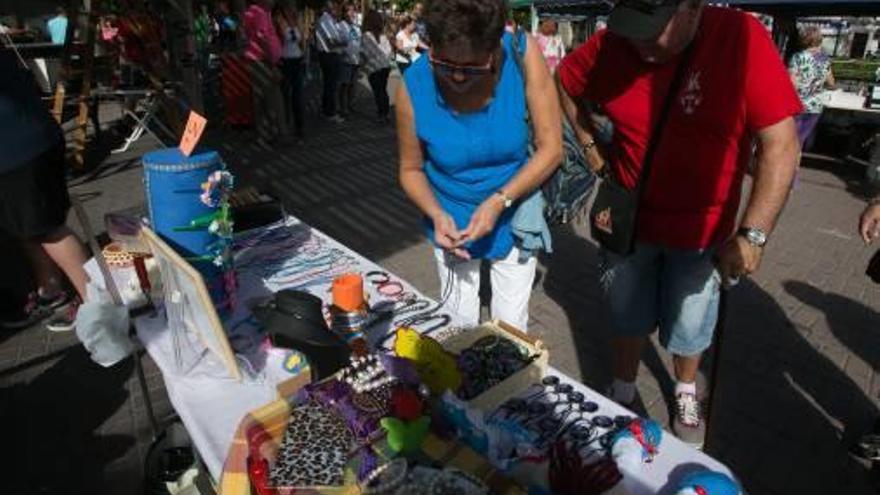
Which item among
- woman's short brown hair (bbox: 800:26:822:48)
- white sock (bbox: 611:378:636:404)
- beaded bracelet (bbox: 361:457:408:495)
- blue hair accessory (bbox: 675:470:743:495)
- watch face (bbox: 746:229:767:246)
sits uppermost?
woman's short brown hair (bbox: 800:26:822:48)

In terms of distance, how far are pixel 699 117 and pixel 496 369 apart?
2.94 ft

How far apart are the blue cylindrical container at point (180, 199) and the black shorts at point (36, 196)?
1.59 metres

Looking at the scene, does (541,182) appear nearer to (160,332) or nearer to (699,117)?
(699,117)

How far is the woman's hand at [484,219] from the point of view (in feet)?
5.74

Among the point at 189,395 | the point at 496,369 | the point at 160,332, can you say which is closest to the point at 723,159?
the point at 496,369

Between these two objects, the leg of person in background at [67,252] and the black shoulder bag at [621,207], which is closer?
the black shoulder bag at [621,207]

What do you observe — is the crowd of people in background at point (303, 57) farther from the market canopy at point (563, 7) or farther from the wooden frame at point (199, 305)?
the wooden frame at point (199, 305)

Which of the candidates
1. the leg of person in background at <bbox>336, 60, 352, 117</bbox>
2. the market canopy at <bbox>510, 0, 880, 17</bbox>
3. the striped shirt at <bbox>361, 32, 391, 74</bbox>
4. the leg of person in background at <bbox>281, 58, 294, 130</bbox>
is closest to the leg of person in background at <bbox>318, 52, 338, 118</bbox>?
the leg of person in background at <bbox>336, 60, 352, 117</bbox>

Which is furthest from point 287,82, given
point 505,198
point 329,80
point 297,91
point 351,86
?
point 505,198

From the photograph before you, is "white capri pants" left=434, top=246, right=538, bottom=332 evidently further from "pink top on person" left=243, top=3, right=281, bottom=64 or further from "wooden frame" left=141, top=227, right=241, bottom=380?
"pink top on person" left=243, top=3, right=281, bottom=64

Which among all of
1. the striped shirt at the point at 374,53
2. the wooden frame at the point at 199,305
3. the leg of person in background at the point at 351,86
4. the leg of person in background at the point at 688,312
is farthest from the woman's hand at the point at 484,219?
the leg of person in background at the point at 351,86

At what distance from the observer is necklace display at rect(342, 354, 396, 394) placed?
129 centimetres

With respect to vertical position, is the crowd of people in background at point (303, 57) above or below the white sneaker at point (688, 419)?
above

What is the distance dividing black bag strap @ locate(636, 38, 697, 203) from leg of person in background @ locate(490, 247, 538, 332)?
42cm
